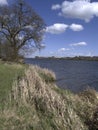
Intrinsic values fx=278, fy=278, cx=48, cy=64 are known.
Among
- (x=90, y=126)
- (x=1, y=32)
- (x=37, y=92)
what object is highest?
(x=1, y=32)

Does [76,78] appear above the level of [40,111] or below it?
below

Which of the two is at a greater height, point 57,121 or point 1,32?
point 1,32

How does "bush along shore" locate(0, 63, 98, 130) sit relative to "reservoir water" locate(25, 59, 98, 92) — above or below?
above

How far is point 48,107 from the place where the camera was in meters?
9.84

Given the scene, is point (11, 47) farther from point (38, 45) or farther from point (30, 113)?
point (30, 113)

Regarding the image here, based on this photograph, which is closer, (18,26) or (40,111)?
(40,111)

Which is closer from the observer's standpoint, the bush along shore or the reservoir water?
the bush along shore

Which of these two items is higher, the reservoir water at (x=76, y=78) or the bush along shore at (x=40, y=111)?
the bush along shore at (x=40, y=111)

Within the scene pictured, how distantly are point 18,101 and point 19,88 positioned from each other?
4.26 feet

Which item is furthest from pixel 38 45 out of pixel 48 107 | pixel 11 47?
pixel 48 107

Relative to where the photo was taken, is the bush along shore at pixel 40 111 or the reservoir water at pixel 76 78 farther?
the reservoir water at pixel 76 78

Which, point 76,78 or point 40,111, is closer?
point 40,111

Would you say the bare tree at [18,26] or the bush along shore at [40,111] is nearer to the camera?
the bush along shore at [40,111]

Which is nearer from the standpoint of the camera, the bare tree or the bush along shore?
the bush along shore
